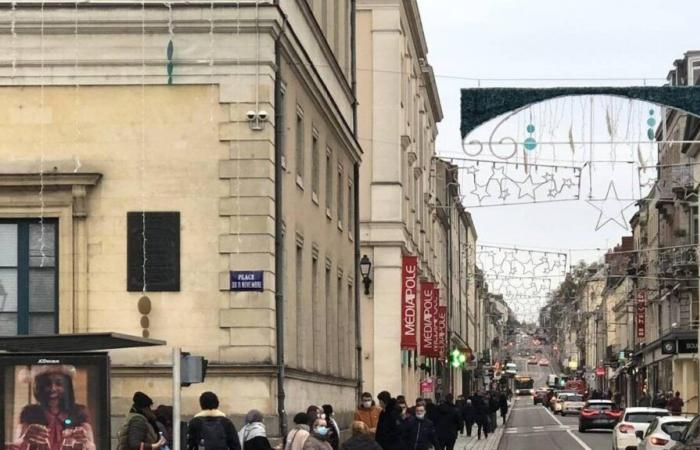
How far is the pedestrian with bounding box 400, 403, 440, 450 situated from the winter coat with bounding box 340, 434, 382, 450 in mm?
7946

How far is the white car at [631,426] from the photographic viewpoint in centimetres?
3848

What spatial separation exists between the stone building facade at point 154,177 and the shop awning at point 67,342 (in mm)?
7437

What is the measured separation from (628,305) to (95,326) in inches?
3873

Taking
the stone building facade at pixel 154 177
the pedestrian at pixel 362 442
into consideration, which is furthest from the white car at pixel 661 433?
the pedestrian at pixel 362 442

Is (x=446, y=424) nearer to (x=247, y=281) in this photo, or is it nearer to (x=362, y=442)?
(x=247, y=281)

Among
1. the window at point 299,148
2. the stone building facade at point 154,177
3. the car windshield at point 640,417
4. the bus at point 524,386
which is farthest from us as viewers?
the bus at point 524,386

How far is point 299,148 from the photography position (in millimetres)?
30453

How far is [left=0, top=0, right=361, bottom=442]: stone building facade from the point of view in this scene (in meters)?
25.6

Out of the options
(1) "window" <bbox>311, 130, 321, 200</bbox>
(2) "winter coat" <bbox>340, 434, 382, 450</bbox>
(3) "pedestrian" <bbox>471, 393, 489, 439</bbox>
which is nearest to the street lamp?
(3) "pedestrian" <bbox>471, 393, 489, 439</bbox>

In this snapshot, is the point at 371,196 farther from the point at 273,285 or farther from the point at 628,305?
the point at 628,305

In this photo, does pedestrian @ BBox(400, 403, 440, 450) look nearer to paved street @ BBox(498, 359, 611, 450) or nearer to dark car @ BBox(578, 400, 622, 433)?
paved street @ BBox(498, 359, 611, 450)

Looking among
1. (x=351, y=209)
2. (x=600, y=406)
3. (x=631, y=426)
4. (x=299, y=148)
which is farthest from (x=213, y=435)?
(x=600, y=406)

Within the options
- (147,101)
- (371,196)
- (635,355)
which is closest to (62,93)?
(147,101)

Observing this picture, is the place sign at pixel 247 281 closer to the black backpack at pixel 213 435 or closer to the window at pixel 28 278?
the window at pixel 28 278
